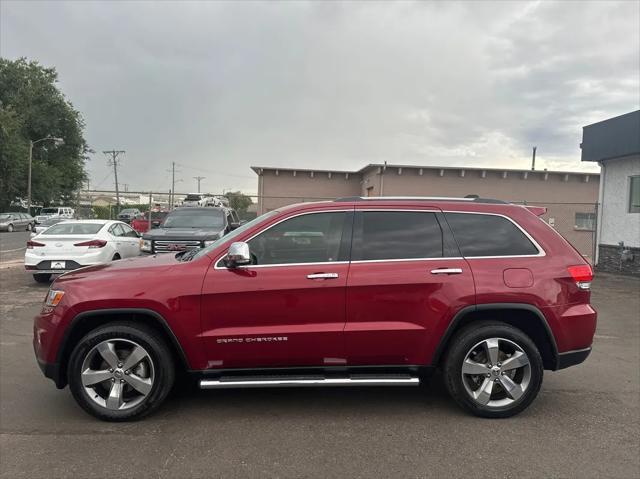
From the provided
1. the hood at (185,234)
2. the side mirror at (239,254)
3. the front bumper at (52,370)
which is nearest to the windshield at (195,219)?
the hood at (185,234)

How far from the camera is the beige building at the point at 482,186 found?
2489 centimetres

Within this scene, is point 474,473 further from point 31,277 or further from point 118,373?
point 31,277

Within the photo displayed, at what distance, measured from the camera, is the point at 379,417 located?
3.99m

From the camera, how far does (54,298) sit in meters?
3.89

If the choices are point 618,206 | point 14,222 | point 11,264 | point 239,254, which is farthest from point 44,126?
point 239,254

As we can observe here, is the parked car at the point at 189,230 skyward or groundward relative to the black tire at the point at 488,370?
skyward

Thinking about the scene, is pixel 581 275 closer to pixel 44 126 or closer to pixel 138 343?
pixel 138 343

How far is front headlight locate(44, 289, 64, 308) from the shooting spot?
3858mm

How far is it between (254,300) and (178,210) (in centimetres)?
906

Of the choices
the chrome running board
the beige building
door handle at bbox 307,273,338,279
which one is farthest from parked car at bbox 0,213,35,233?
door handle at bbox 307,273,338,279

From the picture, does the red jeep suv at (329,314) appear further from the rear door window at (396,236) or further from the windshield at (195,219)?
the windshield at (195,219)

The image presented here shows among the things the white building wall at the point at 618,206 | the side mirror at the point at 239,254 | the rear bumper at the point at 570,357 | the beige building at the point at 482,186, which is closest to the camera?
the side mirror at the point at 239,254

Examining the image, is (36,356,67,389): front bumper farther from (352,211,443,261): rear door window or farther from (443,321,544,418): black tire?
(443,321,544,418): black tire

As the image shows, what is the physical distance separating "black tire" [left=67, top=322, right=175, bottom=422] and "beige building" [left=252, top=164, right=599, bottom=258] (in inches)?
779
